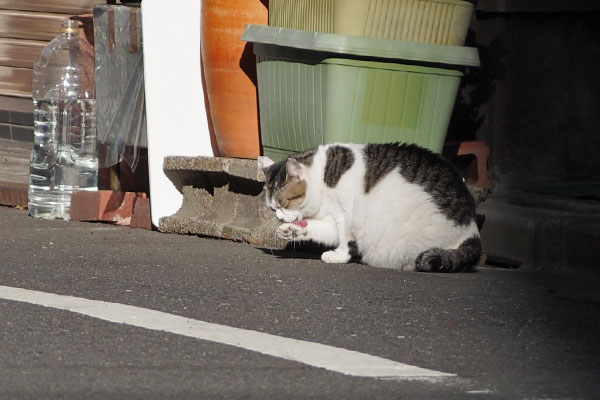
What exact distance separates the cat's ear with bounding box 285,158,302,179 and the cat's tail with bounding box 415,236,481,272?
0.69 meters

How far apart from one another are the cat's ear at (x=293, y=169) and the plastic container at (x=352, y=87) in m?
0.49

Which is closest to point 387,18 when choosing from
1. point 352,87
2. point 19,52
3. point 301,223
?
point 352,87

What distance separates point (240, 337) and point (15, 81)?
7359mm

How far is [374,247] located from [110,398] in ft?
8.25

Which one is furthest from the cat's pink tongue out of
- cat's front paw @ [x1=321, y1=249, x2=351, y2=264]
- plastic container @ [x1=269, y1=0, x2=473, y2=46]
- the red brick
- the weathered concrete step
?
the red brick

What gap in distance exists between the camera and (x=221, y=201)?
6.37 metres

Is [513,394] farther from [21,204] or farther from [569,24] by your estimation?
[21,204]

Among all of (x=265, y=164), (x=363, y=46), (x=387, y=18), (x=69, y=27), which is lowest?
(x=265, y=164)

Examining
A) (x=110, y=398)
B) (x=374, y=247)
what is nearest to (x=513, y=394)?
(x=110, y=398)

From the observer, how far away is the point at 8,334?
140 inches

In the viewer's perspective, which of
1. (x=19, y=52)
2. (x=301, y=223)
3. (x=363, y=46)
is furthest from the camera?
(x=19, y=52)

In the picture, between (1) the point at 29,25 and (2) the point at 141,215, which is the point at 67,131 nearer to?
(2) the point at 141,215

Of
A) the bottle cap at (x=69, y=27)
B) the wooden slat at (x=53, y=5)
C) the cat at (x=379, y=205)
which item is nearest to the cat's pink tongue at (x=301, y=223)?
the cat at (x=379, y=205)

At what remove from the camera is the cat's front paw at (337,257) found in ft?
17.6
